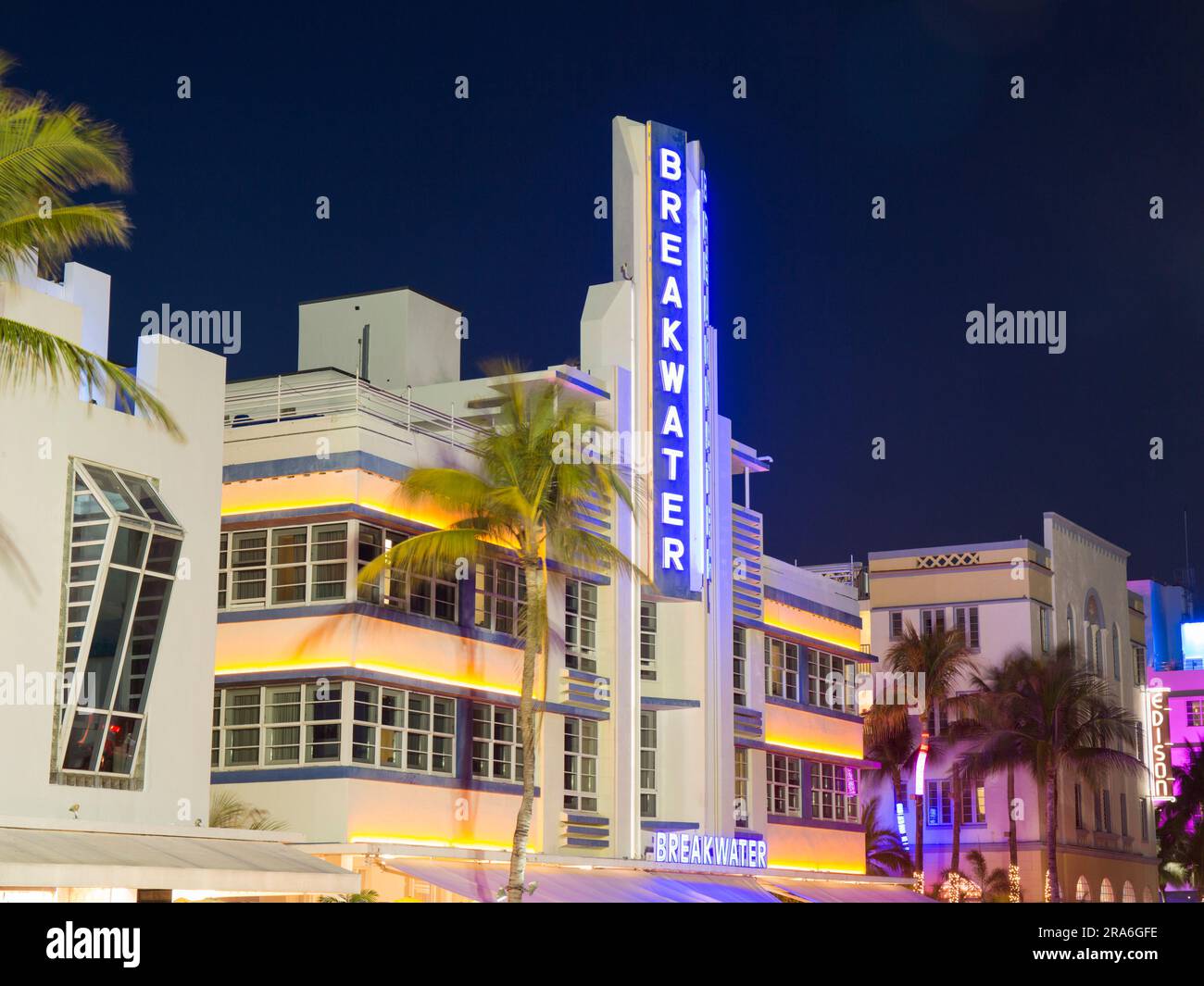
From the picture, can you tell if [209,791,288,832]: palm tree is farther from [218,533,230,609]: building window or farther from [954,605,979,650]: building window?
[954,605,979,650]: building window

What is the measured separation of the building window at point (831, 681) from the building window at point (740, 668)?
14.4ft

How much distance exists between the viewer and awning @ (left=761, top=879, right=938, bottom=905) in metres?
45.4

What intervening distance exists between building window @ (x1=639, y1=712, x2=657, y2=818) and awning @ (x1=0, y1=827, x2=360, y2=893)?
14781 millimetres

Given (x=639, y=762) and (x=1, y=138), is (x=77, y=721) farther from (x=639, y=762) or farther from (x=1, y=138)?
(x=639, y=762)

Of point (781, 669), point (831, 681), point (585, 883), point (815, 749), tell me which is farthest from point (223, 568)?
point (831, 681)

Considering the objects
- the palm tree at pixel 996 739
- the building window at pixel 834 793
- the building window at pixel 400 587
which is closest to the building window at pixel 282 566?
the building window at pixel 400 587

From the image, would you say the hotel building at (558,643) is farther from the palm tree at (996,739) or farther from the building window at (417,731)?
the palm tree at (996,739)

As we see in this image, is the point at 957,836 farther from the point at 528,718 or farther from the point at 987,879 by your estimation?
the point at 528,718

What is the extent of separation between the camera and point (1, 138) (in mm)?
21531

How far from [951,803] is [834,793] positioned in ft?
60.8
